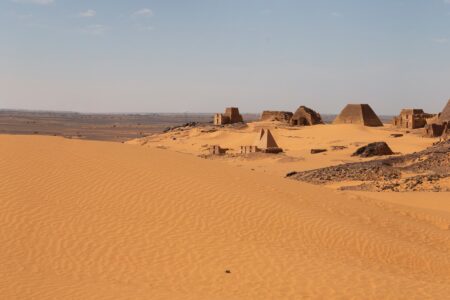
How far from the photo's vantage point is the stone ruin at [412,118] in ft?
174

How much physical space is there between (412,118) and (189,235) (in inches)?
1918

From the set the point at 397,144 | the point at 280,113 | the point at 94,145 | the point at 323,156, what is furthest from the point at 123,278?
the point at 280,113

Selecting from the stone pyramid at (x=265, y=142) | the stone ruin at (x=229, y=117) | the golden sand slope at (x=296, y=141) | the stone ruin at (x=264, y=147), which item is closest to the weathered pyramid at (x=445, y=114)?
the golden sand slope at (x=296, y=141)

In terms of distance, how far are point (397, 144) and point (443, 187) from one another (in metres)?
22.5

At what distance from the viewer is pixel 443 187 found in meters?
18.9

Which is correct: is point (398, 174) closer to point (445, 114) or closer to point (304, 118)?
point (445, 114)

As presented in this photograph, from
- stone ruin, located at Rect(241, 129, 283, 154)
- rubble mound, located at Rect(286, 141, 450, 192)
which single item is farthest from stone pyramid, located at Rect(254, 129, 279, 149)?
rubble mound, located at Rect(286, 141, 450, 192)

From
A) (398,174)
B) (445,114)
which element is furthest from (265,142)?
(445,114)

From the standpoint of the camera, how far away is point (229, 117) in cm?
6719

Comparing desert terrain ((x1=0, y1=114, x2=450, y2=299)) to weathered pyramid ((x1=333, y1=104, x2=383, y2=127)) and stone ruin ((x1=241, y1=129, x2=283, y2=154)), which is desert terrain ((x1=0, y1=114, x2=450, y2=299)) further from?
weathered pyramid ((x1=333, y1=104, x2=383, y2=127))

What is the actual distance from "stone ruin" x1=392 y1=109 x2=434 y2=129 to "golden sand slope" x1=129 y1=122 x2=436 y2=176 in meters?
2.18

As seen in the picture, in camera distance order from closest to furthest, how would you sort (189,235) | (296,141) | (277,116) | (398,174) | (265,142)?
(189,235)
(398,174)
(265,142)
(296,141)
(277,116)

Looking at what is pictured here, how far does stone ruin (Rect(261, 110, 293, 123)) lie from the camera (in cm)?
6481

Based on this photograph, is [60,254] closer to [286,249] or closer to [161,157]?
[286,249]
